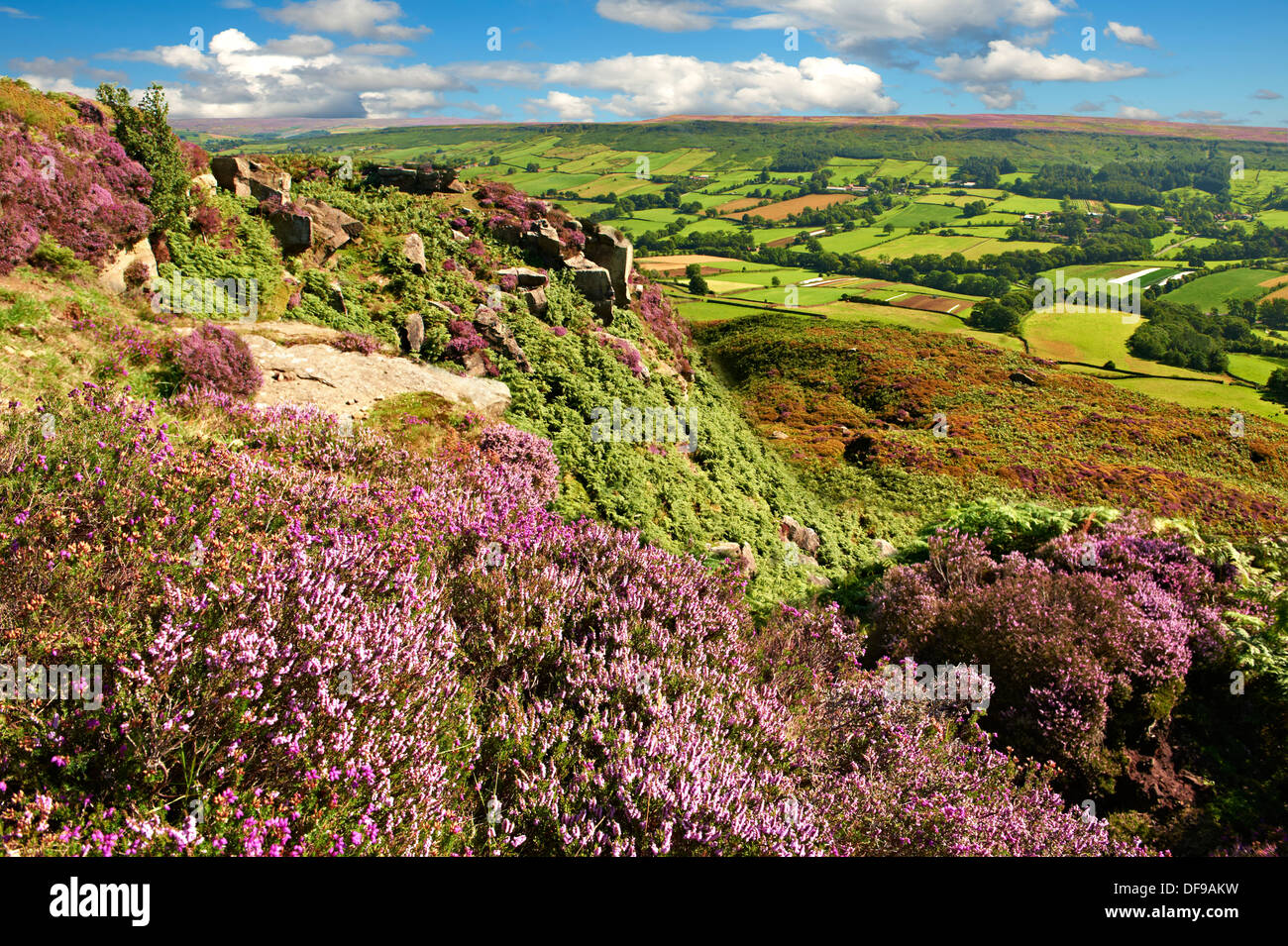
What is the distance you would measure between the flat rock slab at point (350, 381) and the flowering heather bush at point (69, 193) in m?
3.57

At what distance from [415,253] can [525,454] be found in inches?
471

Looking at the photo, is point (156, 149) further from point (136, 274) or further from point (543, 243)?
point (543, 243)

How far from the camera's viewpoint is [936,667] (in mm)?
9078

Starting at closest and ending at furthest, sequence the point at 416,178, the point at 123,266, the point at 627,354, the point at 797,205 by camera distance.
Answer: the point at 123,266, the point at 627,354, the point at 416,178, the point at 797,205

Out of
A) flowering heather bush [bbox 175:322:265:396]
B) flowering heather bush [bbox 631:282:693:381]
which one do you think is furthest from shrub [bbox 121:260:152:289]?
flowering heather bush [bbox 631:282:693:381]

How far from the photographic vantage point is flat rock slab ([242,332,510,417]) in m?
11.3

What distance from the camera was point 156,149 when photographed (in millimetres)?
15453

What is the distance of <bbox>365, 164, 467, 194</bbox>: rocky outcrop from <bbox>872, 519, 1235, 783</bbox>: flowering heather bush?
23958 millimetres

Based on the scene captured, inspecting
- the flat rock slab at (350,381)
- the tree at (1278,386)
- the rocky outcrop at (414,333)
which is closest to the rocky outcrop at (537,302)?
the rocky outcrop at (414,333)

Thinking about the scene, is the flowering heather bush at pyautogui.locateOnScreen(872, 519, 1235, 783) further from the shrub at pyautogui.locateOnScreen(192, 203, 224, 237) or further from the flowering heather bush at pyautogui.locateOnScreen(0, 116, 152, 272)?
the shrub at pyautogui.locateOnScreen(192, 203, 224, 237)

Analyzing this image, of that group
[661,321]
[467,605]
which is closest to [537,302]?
[661,321]
